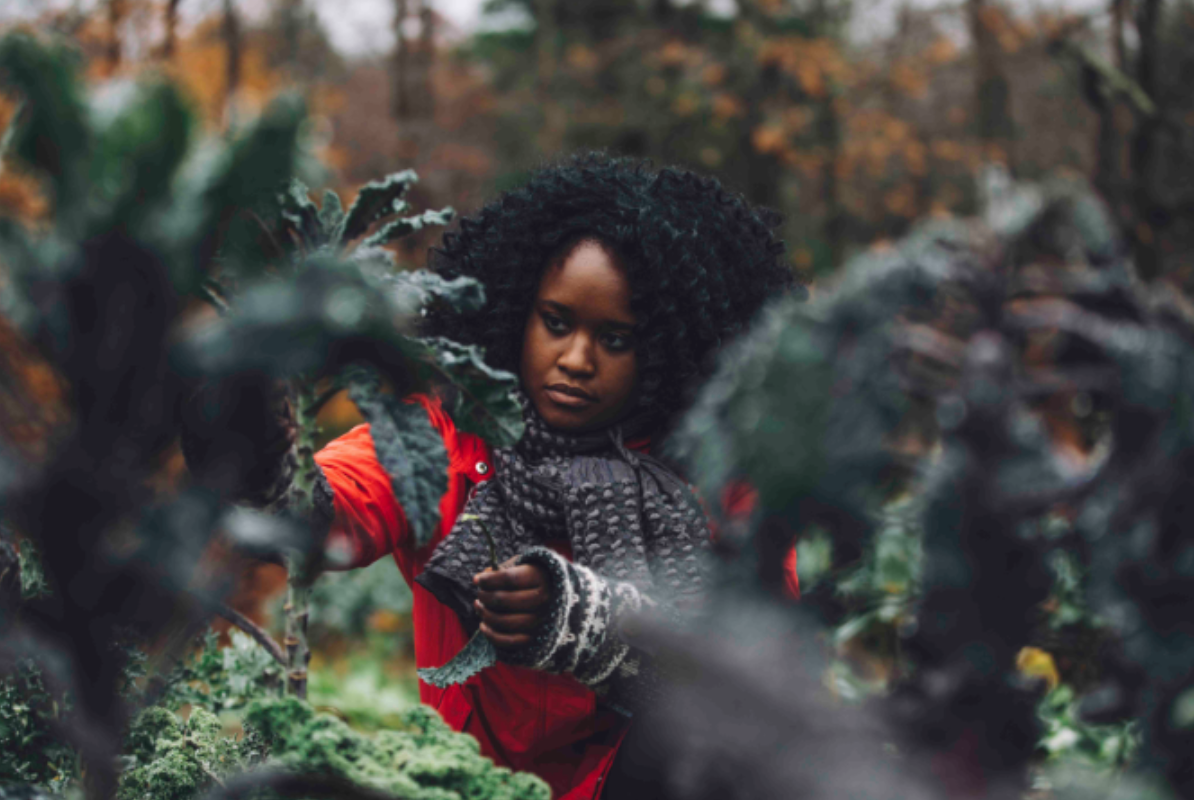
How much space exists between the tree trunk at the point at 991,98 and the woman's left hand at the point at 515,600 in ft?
27.0

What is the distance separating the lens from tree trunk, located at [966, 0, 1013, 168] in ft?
27.9

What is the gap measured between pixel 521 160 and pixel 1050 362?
936 centimetres

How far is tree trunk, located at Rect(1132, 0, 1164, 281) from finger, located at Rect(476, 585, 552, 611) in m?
3.91

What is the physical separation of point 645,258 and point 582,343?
19 cm

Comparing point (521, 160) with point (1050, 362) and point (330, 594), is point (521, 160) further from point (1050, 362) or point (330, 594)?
point (1050, 362)

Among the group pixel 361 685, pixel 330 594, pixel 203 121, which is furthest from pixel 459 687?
pixel 330 594

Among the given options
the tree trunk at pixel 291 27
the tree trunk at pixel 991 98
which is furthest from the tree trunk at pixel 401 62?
the tree trunk at pixel 991 98

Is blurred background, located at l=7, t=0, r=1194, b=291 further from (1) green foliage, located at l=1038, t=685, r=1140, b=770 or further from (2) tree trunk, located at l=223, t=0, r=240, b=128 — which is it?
(1) green foliage, located at l=1038, t=685, r=1140, b=770

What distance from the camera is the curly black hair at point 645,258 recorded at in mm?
1704

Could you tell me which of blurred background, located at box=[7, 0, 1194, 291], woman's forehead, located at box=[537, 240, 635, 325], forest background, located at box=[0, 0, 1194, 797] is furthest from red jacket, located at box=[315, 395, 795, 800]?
blurred background, located at box=[7, 0, 1194, 291]

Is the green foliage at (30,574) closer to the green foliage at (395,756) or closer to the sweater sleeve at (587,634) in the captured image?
the green foliage at (395,756)

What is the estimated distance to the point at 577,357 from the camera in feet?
5.36

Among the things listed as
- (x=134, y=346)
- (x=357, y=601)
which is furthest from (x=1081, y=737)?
(x=357, y=601)

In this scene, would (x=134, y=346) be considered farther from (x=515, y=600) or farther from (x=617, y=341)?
(x=617, y=341)
